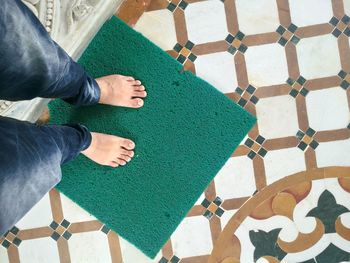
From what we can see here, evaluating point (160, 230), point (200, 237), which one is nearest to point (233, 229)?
point (200, 237)

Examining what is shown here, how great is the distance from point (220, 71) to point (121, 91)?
30 centimetres

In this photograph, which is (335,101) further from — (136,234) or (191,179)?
(136,234)

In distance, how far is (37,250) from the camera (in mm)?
1289

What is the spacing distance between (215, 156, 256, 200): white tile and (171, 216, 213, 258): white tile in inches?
4.3

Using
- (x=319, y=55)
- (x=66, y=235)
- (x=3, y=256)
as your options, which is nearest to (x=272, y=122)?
(x=319, y=55)

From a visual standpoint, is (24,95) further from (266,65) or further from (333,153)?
(333,153)

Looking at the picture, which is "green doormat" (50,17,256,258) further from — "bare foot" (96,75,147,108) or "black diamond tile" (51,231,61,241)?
"black diamond tile" (51,231,61,241)

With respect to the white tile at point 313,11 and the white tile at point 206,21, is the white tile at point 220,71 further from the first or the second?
the white tile at point 313,11

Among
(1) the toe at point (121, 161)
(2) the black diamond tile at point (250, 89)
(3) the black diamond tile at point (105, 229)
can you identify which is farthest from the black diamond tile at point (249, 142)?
(3) the black diamond tile at point (105, 229)

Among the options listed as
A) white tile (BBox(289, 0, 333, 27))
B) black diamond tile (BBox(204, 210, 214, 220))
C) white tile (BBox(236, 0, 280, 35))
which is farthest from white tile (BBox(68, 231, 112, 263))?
white tile (BBox(289, 0, 333, 27))

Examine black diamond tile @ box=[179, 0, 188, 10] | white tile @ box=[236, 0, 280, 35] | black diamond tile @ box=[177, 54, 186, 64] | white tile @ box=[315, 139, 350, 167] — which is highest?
white tile @ box=[236, 0, 280, 35]

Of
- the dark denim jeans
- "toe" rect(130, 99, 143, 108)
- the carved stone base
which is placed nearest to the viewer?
the dark denim jeans

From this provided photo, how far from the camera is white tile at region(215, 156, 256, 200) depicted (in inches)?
49.0

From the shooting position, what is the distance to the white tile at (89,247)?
127cm
